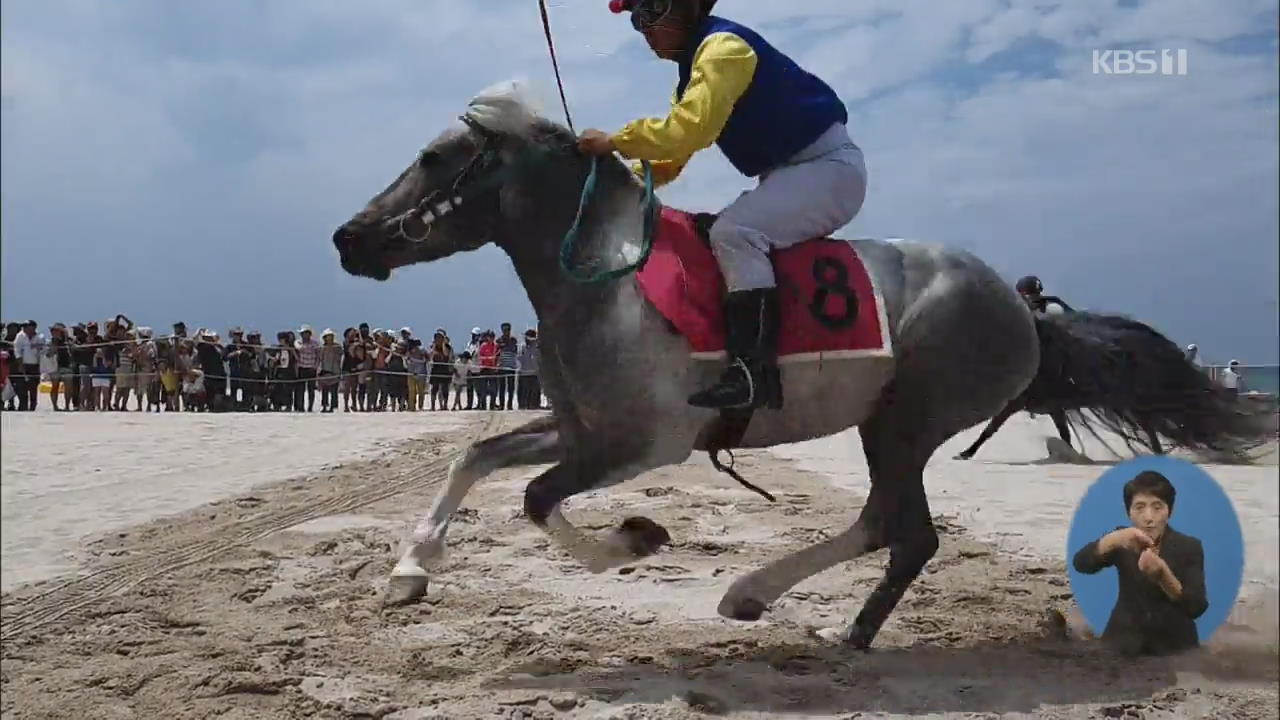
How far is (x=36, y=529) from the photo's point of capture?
10.6ft

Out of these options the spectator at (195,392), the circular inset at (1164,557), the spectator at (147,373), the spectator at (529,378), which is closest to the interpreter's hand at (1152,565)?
the circular inset at (1164,557)

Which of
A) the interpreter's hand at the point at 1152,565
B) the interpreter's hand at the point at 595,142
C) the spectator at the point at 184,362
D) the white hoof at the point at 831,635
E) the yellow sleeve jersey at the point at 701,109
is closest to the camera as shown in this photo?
the yellow sleeve jersey at the point at 701,109

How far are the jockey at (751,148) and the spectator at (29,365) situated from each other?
2.57 metres

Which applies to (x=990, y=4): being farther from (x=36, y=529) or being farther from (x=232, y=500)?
(x=232, y=500)

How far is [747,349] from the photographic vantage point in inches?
103

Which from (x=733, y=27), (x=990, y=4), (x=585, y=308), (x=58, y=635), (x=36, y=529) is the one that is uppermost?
(x=990, y=4)

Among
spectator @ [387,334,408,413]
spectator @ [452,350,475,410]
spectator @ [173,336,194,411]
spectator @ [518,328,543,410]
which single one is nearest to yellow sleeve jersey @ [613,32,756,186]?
spectator @ [518,328,543,410]

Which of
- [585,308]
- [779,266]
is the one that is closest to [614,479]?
[585,308]

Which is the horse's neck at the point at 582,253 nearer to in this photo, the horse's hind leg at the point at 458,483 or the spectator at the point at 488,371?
the horse's hind leg at the point at 458,483

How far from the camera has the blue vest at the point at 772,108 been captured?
2.61 metres

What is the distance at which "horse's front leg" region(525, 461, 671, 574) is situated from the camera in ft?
8.75

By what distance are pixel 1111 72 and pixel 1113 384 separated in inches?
38.0

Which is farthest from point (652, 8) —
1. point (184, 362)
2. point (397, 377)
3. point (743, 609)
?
point (184, 362)

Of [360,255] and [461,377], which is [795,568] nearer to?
[360,255]
